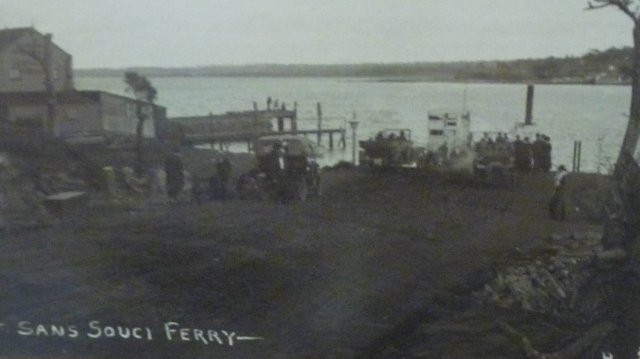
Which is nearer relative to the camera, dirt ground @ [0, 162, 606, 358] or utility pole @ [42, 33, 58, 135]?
dirt ground @ [0, 162, 606, 358]

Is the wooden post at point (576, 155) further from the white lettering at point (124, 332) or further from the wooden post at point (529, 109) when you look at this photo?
the white lettering at point (124, 332)

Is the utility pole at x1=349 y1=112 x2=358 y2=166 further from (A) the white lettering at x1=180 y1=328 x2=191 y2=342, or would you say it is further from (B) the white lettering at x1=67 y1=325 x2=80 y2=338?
(B) the white lettering at x1=67 y1=325 x2=80 y2=338

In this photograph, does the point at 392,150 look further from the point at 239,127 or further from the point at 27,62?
the point at 27,62

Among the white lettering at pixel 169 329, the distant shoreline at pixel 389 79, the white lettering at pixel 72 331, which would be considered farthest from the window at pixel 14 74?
the white lettering at pixel 169 329

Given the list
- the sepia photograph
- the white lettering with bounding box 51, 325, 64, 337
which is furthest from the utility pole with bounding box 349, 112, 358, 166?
the white lettering with bounding box 51, 325, 64, 337

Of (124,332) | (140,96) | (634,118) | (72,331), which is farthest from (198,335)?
(634,118)
